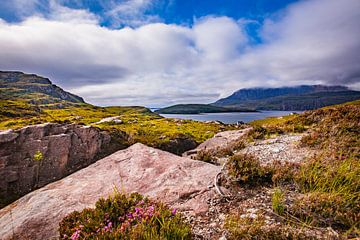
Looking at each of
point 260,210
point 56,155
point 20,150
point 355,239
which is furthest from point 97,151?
point 355,239

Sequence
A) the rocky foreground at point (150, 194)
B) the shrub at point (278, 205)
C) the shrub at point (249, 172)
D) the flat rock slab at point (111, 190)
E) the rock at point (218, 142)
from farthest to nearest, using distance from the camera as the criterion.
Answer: the rock at point (218, 142)
the shrub at point (249, 172)
the flat rock slab at point (111, 190)
the rocky foreground at point (150, 194)
the shrub at point (278, 205)

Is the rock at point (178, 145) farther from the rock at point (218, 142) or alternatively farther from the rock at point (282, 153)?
the rock at point (282, 153)

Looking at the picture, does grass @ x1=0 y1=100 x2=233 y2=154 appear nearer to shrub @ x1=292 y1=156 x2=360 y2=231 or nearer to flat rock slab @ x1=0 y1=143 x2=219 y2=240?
flat rock slab @ x1=0 y1=143 x2=219 y2=240

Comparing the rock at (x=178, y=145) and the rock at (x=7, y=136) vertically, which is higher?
the rock at (x=7, y=136)

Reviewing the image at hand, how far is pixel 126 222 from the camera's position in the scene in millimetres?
3943

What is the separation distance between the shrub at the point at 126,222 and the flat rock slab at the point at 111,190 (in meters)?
0.69

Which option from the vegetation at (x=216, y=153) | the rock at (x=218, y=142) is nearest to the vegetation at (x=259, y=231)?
the vegetation at (x=216, y=153)

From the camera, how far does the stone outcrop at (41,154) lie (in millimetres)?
10016

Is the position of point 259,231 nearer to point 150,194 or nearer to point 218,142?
point 150,194

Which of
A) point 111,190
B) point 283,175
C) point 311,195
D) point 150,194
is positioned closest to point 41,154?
point 111,190

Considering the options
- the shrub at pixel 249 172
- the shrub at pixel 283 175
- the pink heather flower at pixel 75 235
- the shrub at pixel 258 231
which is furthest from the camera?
the shrub at pixel 249 172

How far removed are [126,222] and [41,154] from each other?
28.3ft

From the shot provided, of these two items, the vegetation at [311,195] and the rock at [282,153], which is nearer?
the vegetation at [311,195]

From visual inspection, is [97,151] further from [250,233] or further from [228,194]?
[250,233]
